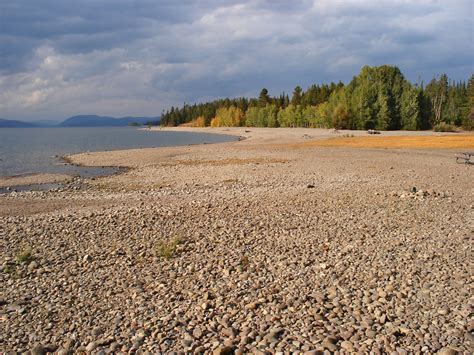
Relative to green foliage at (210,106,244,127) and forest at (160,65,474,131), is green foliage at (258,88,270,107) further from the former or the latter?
forest at (160,65,474,131)

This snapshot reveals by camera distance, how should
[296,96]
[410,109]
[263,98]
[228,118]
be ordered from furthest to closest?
[228,118] → [263,98] → [296,96] → [410,109]

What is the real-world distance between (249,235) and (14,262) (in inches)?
220

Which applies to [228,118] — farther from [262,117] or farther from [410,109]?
[410,109]

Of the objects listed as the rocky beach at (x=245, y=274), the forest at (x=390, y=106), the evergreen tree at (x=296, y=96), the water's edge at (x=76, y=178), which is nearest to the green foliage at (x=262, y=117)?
the evergreen tree at (x=296, y=96)

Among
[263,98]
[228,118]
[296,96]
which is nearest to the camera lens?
[296,96]

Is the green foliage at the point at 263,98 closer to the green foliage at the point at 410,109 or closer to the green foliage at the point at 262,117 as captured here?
the green foliage at the point at 262,117

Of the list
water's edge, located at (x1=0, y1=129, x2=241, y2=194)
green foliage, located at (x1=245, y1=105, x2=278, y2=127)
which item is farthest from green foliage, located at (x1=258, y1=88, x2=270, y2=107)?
water's edge, located at (x1=0, y1=129, x2=241, y2=194)

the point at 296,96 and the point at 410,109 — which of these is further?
the point at 296,96

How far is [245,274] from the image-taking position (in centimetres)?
812

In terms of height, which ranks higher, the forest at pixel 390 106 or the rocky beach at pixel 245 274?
the forest at pixel 390 106

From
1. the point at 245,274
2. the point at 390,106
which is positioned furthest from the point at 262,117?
the point at 245,274

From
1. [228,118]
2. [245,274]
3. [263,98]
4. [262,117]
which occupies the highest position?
[263,98]

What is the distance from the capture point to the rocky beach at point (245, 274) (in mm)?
5898

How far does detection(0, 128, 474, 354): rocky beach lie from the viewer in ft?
19.4
